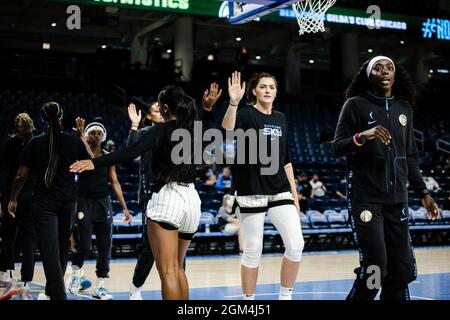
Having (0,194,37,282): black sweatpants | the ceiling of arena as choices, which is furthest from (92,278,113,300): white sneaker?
the ceiling of arena

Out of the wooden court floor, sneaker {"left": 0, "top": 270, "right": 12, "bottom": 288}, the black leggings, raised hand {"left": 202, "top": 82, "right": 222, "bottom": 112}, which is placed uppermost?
raised hand {"left": 202, "top": 82, "right": 222, "bottom": 112}

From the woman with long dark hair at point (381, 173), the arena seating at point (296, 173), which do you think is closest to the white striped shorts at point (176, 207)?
the woman with long dark hair at point (381, 173)

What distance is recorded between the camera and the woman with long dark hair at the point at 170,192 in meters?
4.20

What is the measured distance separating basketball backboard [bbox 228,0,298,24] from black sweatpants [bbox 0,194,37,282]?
3054 mm

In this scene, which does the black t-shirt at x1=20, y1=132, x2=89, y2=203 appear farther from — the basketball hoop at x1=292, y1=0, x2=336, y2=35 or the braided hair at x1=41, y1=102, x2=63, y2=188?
the basketball hoop at x1=292, y1=0, x2=336, y2=35

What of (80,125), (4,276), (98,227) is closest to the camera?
(80,125)

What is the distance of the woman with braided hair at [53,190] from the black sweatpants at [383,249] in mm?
2306

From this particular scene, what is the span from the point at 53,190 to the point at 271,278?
13.6 ft

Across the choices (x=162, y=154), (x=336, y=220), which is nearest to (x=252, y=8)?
(x=162, y=154)

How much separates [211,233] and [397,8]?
12.2 meters

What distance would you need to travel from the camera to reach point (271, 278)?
342 inches

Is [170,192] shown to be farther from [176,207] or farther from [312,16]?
[312,16]

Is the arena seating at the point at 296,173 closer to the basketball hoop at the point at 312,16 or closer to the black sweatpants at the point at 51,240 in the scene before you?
the basketball hoop at the point at 312,16

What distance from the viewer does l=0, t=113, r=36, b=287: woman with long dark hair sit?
A: 6434 mm
